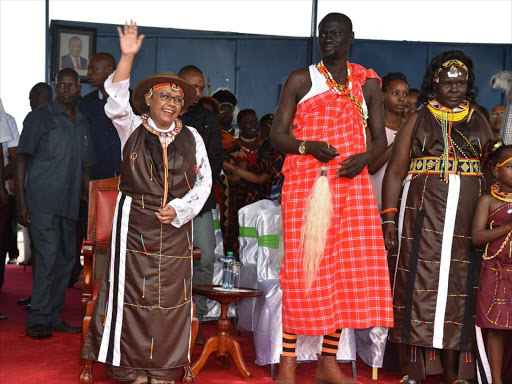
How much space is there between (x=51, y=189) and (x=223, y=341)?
6.64 ft

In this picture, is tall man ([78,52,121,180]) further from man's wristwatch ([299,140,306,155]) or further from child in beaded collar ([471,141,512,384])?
child in beaded collar ([471,141,512,384])

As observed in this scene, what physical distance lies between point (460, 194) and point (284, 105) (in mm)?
1203

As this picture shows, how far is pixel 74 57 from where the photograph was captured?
11.2 m

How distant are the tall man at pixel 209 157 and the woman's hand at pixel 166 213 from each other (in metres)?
1.30

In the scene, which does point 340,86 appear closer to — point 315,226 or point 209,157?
point 315,226

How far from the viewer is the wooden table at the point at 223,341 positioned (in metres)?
4.73

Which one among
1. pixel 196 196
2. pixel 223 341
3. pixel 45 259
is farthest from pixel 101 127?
pixel 223 341

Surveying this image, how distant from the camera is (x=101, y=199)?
4898 mm

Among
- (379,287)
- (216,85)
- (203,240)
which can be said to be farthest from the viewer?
(216,85)

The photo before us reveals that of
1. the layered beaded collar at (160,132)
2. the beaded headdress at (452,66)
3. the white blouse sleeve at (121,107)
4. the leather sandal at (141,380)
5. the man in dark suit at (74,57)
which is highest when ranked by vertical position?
the man in dark suit at (74,57)

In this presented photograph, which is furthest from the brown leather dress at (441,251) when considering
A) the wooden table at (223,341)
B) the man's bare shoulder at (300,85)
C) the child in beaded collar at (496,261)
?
the wooden table at (223,341)

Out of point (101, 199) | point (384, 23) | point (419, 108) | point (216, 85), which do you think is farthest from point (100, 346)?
point (384, 23)

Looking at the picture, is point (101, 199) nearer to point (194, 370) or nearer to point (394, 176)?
point (194, 370)

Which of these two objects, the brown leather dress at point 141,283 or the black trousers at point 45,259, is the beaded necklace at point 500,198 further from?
the black trousers at point 45,259
